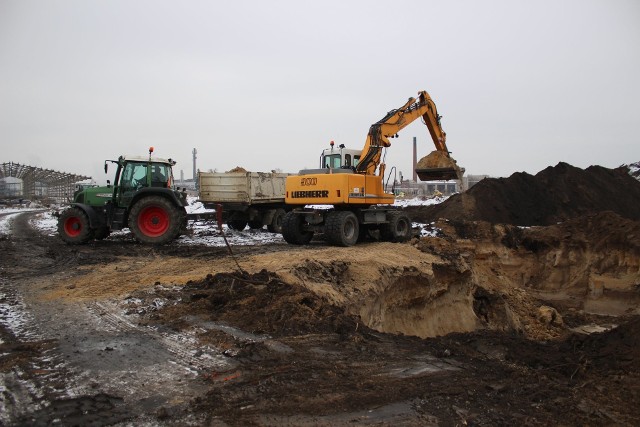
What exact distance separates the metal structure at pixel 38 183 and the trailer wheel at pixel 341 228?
1637 inches

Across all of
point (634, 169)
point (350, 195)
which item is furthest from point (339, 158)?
point (634, 169)

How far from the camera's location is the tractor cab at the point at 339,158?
12.6 metres

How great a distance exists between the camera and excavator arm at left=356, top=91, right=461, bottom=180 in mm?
12766

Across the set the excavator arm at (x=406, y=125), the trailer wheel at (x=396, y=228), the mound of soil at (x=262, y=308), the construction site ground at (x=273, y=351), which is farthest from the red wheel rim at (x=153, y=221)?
the trailer wheel at (x=396, y=228)

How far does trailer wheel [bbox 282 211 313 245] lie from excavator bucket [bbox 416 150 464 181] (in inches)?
182

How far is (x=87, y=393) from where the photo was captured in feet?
12.0

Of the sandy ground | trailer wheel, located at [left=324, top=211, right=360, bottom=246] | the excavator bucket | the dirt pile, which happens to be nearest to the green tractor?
the sandy ground

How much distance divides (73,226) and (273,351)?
10.5 metres

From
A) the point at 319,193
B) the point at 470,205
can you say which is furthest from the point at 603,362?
the point at 470,205

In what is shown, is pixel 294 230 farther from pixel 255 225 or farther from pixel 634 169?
pixel 634 169

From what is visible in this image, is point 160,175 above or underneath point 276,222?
above

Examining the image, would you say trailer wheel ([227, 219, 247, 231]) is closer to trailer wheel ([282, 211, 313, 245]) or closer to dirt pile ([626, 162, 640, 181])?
trailer wheel ([282, 211, 313, 245])

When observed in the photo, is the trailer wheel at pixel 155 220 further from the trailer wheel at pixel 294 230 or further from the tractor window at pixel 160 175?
the trailer wheel at pixel 294 230

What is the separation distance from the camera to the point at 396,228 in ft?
43.7
